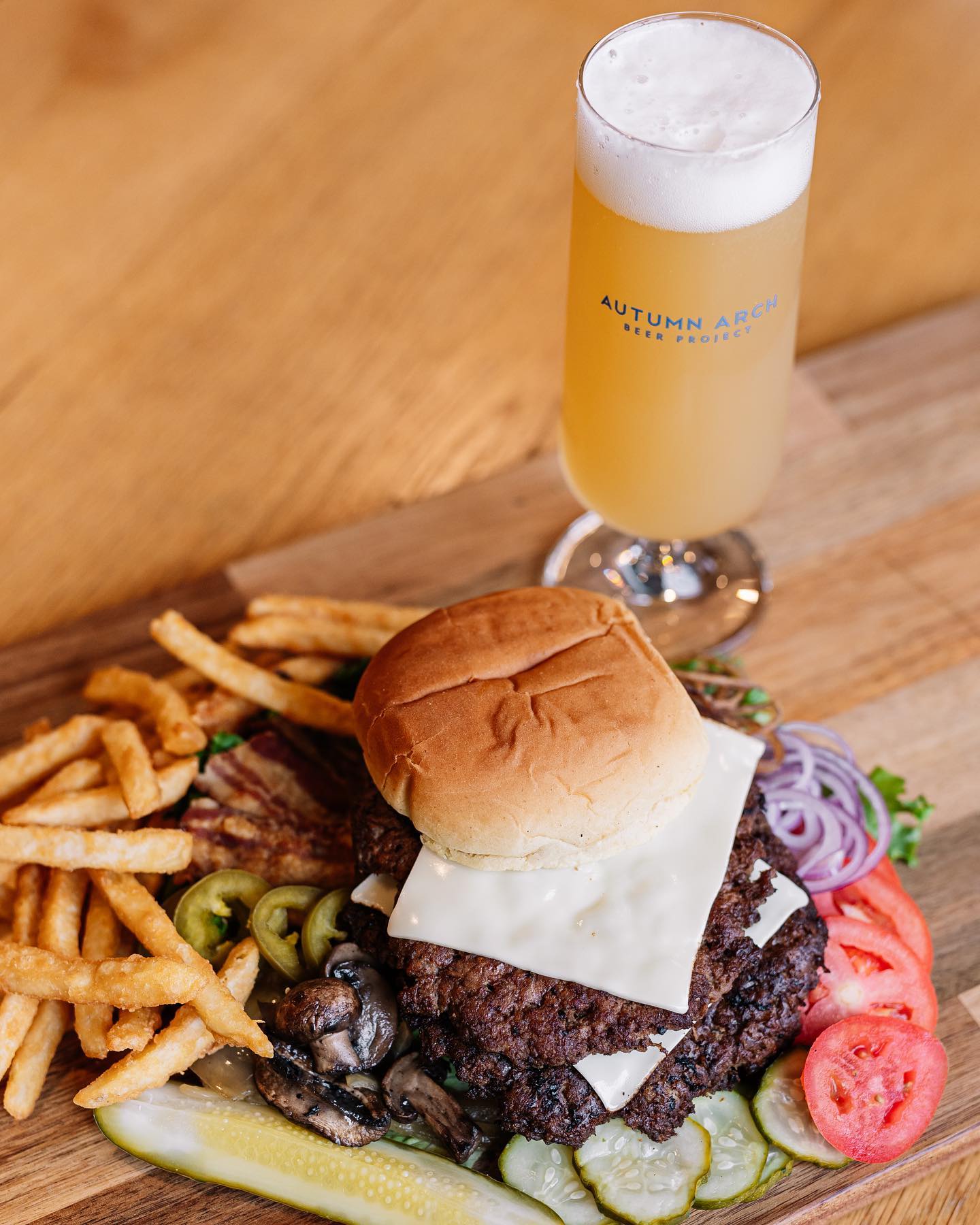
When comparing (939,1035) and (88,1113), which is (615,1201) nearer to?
(939,1035)

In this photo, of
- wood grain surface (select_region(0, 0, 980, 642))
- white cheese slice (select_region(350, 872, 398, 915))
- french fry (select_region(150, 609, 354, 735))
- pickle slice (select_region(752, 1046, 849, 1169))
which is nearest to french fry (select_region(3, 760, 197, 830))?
french fry (select_region(150, 609, 354, 735))

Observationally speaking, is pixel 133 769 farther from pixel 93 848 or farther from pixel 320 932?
pixel 320 932

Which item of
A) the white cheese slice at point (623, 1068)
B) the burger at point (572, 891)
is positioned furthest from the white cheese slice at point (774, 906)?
the white cheese slice at point (623, 1068)

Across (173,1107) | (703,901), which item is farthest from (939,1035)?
(173,1107)

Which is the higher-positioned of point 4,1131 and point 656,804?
point 656,804

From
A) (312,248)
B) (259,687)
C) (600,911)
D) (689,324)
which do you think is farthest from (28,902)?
(312,248)
